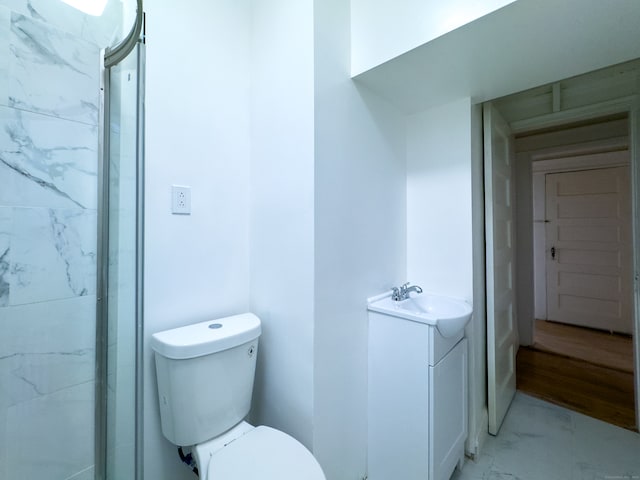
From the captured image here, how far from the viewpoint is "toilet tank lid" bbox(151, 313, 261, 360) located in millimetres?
982

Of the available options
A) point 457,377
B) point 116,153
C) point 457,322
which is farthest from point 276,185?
point 457,377

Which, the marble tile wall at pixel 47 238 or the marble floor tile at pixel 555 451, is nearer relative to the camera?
the marble tile wall at pixel 47 238

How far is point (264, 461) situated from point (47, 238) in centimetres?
101

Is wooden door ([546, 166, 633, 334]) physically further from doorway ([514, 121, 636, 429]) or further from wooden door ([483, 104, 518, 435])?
wooden door ([483, 104, 518, 435])

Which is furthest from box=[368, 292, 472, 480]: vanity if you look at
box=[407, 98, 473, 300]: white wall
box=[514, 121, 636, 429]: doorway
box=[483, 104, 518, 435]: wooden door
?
box=[514, 121, 636, 429]: doorway

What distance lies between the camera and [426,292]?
1704 millimetres

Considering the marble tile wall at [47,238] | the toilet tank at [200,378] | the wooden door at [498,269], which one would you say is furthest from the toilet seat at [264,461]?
the wooden door at [498,269]

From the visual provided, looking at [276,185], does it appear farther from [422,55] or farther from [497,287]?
[497,287]

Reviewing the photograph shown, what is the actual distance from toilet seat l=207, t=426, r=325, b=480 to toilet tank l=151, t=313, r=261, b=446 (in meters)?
0.12

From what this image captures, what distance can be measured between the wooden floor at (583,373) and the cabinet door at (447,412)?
1.24 m

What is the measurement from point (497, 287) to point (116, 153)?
2095mm

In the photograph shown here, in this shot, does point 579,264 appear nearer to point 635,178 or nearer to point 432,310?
point 635,178

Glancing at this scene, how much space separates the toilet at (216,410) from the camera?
0.93m

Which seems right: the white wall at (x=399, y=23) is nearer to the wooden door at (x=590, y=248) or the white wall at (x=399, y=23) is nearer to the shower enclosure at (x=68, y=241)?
the shower enclosure at (x=68, y=241)
